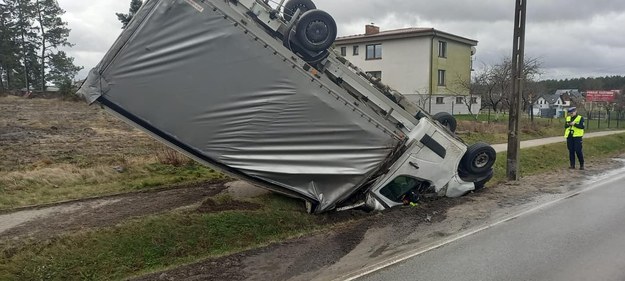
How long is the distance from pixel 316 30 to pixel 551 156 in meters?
12.3

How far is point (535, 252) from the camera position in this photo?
554cm

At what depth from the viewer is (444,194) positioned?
27.3 ft

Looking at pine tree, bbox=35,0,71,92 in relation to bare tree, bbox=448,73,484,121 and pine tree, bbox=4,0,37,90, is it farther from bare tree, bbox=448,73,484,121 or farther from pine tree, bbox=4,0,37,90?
bare tree, bbox=448,73,484,121

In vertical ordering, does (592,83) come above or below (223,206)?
above

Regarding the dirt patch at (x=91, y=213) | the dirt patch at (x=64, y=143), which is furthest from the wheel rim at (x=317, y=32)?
the dirt patch at (x=64, y=143)

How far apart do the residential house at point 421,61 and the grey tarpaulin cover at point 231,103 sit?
2976 cm

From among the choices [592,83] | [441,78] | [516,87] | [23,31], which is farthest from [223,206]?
[592,83]

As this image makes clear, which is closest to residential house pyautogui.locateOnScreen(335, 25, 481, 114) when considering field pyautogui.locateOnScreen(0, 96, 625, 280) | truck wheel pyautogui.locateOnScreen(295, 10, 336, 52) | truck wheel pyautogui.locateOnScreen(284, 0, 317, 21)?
field pyautogui.locateOnScreen(0, 96, 625, 280)

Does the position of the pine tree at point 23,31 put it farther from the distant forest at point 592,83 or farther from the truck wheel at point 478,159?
the distant forest at point 592,83

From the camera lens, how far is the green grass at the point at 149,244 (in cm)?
488

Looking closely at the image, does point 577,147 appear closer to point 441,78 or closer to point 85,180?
point 85,180

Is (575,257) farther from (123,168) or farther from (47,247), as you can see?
(123,168)

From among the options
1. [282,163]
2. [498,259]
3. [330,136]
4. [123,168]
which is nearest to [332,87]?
[330,136]

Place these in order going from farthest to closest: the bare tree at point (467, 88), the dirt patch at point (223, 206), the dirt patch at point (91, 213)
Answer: the bare tree at point (467, 88), the dirt patch at point (223, 206), the dirt patch at point (91, 213)
